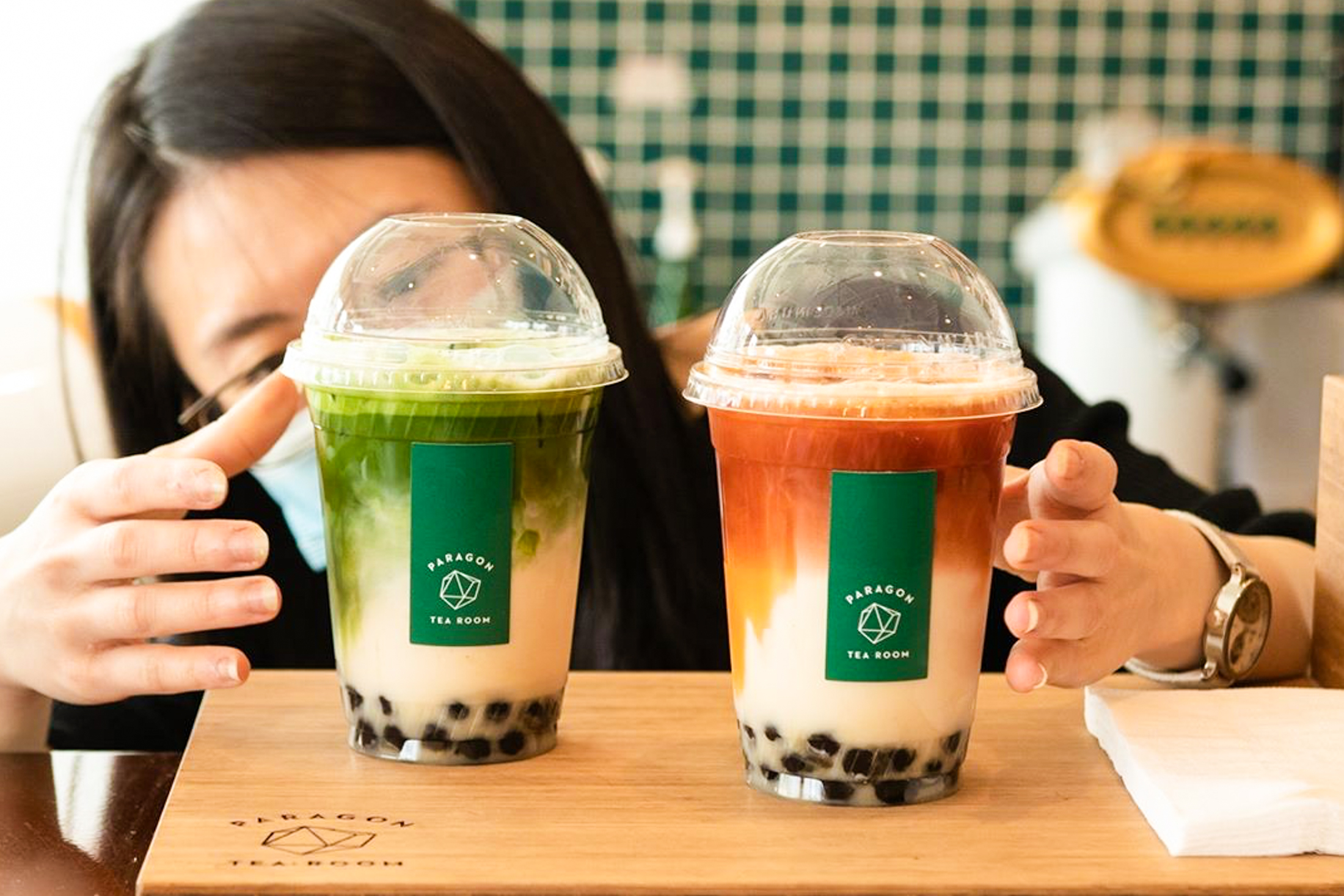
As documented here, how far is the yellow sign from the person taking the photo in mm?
4180

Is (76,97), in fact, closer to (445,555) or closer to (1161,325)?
(1161,325)

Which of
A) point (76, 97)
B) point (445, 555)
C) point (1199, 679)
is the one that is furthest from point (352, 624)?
point (76, 97)

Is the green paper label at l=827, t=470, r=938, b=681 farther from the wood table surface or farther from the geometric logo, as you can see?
the wood table surface

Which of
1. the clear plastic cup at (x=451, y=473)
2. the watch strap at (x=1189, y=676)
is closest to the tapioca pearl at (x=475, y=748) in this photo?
the clear plastic cup at (x=451, y=473)

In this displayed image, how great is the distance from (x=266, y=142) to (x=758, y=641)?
761 millimetres

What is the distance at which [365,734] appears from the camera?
89 centimetres

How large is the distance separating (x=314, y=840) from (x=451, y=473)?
0.20m

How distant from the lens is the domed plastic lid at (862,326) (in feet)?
2.65

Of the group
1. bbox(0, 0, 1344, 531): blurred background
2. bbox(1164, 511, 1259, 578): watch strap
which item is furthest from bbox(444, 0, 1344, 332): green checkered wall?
bbox(1164, 511, 1259, 578): watch strap

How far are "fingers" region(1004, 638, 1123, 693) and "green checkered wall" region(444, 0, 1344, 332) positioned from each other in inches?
149

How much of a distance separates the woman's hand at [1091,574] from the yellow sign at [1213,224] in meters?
3.29

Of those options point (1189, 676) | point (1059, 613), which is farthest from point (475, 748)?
point (1189, 676)

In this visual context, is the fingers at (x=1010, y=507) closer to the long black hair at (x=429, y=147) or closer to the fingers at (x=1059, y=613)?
the fingers at (x=1059, y=613)

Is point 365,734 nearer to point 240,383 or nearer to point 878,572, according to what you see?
point 878,572
